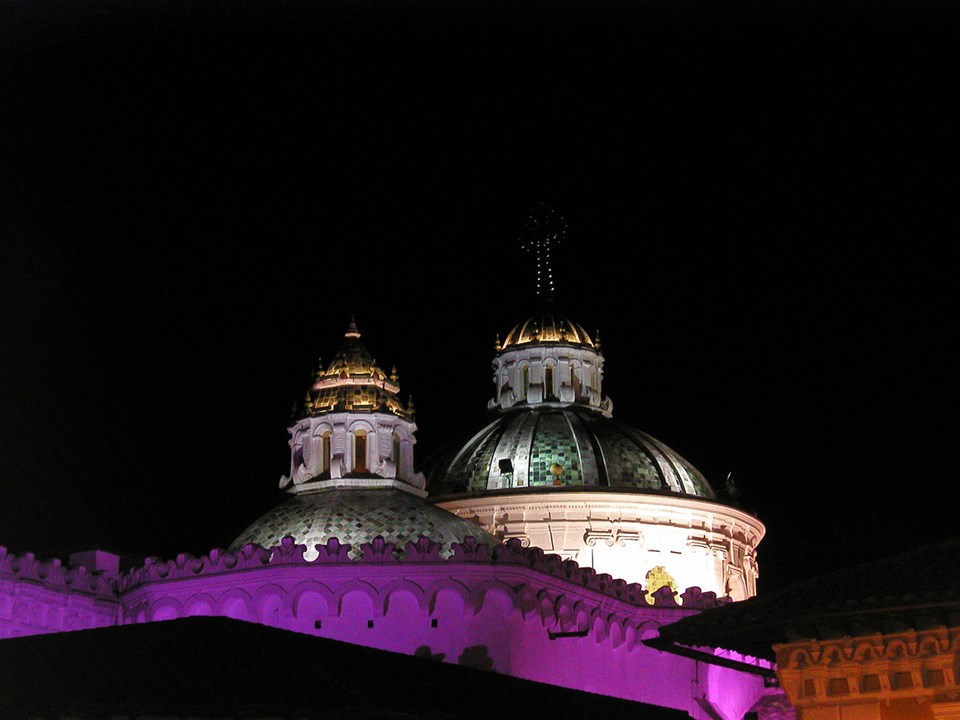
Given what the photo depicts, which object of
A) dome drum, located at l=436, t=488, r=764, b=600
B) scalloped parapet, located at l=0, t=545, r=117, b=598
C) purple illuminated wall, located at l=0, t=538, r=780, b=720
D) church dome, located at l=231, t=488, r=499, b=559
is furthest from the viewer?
dome drum, located at l=436, t=488, r=764, b=600

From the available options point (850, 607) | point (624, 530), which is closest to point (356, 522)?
point (624, 530)

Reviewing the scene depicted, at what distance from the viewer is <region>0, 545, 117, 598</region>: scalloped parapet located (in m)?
43.1

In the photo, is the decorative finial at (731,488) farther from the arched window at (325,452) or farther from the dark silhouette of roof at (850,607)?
the dark silhouette of roof at (850,607)

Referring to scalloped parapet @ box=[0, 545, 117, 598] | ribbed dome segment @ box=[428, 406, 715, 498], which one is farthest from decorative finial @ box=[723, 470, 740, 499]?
scalloped parapet @ box=[0, 545, 117, 598]

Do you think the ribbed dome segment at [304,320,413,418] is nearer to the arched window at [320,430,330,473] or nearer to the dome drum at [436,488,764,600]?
the arched window at [320,430,330,473]

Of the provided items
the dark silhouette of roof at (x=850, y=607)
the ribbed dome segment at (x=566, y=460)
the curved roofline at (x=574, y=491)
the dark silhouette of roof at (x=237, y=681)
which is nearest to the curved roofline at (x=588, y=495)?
the curved roofline at (x=574, y=491)

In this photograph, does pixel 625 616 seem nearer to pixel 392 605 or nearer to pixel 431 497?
pixel 392 605

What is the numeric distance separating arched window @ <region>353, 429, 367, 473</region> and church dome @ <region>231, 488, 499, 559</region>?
4.66 ft

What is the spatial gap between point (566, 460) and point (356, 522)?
14.4 metres

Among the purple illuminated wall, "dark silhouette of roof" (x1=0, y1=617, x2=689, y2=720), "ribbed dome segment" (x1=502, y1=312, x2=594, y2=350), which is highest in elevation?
"ribbed dome segment" (x1=502, y1=312, x2=594, y2=350)

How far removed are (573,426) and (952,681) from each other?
43.4 meters

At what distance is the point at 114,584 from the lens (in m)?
47.8

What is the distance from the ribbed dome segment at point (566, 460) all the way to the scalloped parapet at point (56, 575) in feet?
56.2

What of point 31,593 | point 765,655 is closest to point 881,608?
point 765,655
